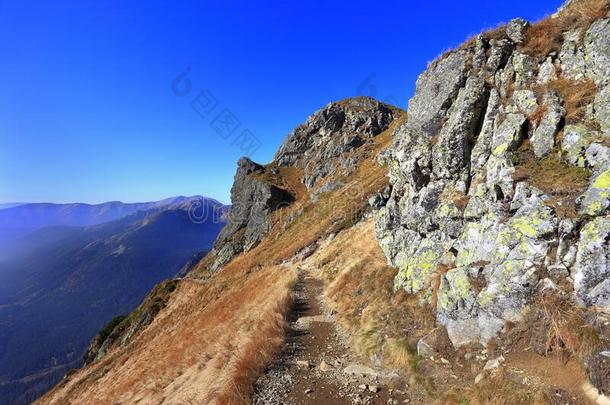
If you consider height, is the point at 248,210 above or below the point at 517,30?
above

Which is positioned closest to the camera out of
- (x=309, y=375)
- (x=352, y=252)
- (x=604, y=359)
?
(x=604, y=359)

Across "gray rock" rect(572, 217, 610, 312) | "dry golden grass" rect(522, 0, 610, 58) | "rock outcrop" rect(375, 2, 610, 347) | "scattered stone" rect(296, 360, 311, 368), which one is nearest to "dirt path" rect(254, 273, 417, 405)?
"scattered stone" rect(296, 360, 311, 368)

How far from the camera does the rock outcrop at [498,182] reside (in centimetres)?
942

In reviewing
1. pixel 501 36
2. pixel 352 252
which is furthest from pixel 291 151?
pixel 501 36

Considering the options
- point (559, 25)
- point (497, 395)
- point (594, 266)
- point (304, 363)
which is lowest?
point (497, 395)

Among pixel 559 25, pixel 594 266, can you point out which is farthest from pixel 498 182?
pixel 559 25

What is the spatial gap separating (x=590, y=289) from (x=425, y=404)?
17.4 ft

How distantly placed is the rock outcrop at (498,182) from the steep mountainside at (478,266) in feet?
0.20

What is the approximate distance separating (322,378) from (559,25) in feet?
66.4

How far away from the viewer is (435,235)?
1500 centimetres

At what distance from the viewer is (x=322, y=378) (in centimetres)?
1109

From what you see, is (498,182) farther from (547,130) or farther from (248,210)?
(248,210)

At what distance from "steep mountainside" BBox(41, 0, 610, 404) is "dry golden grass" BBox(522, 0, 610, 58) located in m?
0.08

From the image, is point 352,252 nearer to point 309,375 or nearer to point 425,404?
point 309,375
